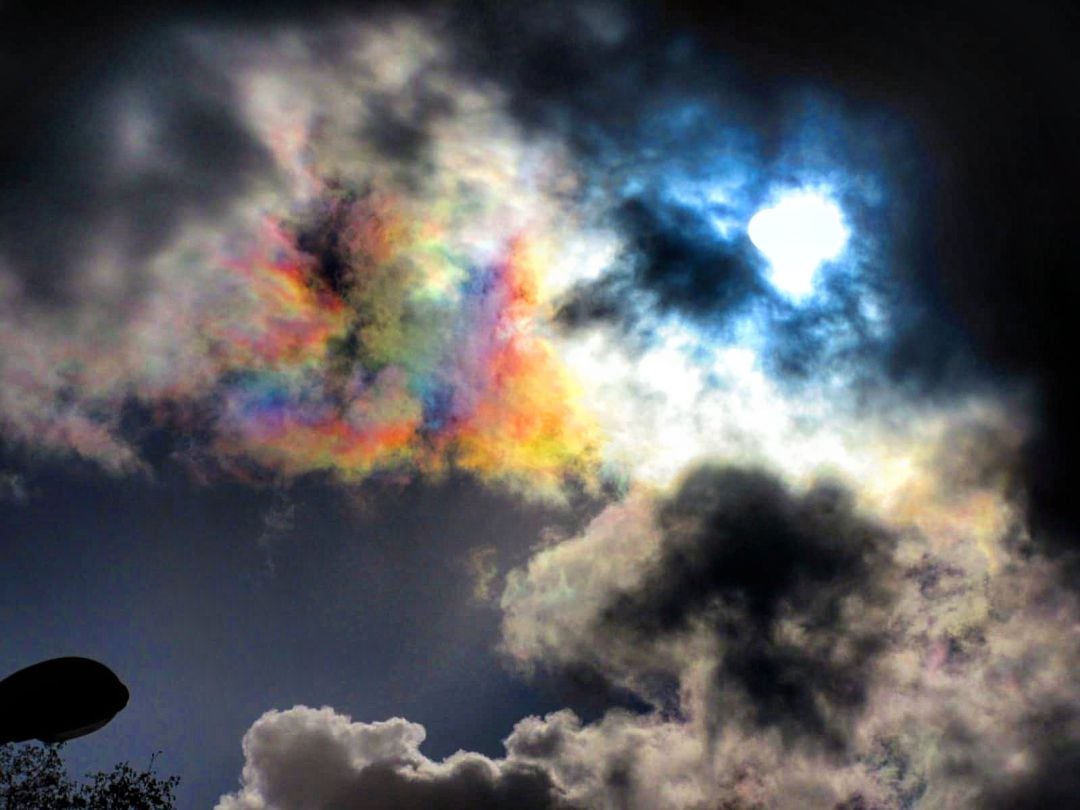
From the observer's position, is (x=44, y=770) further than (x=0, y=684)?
Yes

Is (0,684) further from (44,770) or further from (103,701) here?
(44,770)

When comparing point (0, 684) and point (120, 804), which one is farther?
point (120, 804)

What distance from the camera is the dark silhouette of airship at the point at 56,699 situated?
12289 millimetres

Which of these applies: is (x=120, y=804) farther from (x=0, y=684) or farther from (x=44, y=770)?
(x=0, y=684)

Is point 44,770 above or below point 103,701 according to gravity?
above

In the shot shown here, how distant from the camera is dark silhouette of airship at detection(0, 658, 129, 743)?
40.3 ft

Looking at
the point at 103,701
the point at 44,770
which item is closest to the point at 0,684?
the point at 103,701

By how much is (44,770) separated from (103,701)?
23.0 meters

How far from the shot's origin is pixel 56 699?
12.5 meters

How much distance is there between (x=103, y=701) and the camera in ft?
43.2

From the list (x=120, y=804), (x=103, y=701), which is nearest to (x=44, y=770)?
(x=120, y=804)

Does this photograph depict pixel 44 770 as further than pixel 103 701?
Yes

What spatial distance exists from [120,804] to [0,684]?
23.2 m

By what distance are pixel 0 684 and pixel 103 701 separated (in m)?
1.73
